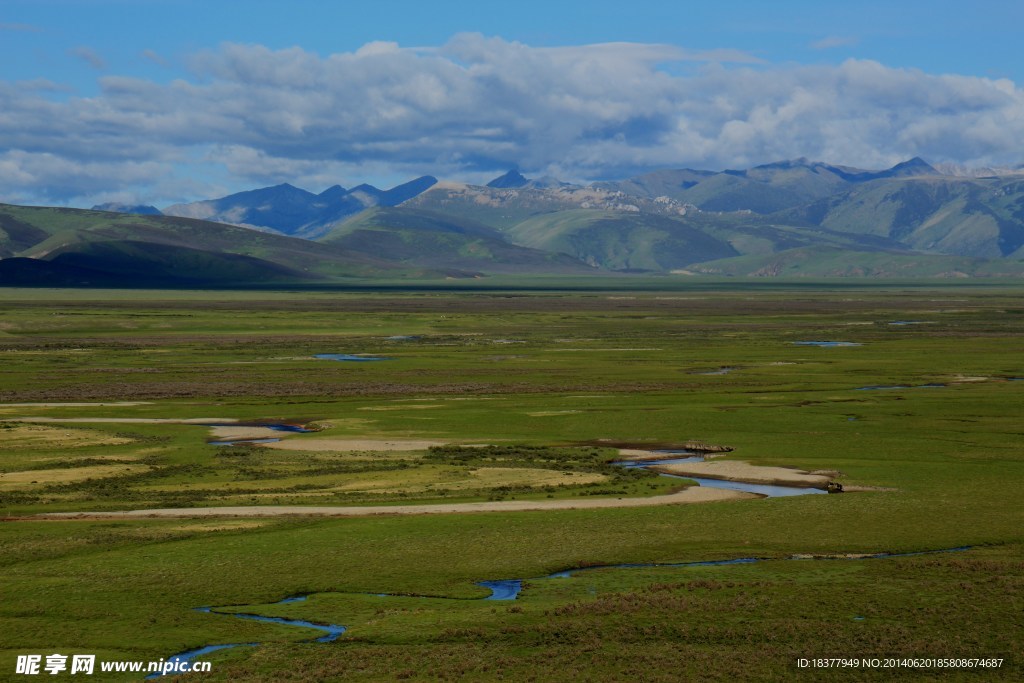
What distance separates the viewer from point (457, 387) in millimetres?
114750

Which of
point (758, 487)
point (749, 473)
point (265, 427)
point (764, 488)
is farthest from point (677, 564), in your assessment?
point (265, 427)

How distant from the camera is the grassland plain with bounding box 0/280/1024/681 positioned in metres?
35.0

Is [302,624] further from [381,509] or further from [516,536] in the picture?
[381,509]

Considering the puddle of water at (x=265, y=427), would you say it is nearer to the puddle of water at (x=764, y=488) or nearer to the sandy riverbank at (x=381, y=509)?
the sandy riverbank at (x=381, y=509)

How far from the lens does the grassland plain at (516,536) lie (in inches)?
1378

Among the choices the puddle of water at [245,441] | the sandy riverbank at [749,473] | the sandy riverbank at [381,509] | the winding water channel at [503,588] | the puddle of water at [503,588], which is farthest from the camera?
the puddle of water at [245,441]

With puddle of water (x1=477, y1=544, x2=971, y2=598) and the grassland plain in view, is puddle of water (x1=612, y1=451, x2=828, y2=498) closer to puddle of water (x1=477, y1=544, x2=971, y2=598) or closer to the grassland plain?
the grassland plain

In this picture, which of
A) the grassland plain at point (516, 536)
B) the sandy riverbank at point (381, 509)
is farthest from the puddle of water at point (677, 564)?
the sandy riverbank at point (381, 509)

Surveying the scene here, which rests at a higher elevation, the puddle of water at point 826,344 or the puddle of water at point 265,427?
the puddle of water at point 265,427

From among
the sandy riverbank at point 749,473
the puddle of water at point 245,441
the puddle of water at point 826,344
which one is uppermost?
the puddle of water at point 245,441

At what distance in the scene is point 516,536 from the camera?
4912cm

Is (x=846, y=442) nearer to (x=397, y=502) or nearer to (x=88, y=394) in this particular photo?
(x=397, y=502)

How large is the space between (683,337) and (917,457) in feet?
372

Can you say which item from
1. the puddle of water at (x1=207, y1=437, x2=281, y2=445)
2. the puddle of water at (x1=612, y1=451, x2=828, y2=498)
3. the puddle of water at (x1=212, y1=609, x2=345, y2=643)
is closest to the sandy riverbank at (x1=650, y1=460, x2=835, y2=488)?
the puddle of water at (x1=612, y1=451, x2=828, y2=498)
